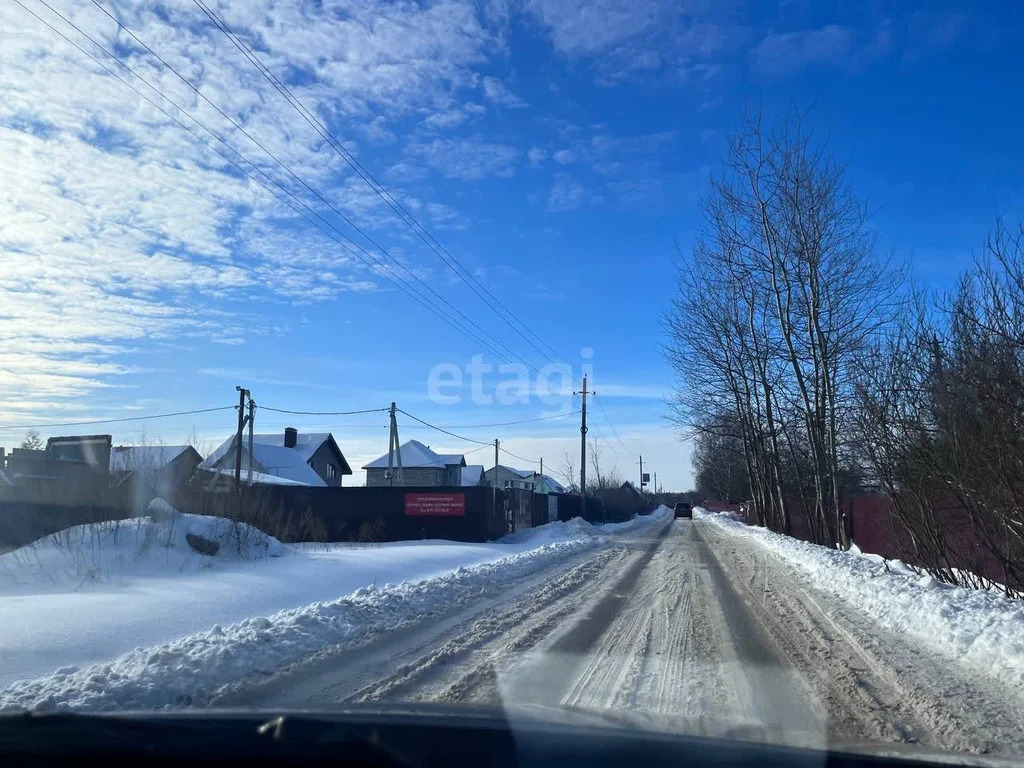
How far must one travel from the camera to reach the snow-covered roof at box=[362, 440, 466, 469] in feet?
295

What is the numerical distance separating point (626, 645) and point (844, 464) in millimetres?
19390

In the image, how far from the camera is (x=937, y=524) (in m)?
14.9

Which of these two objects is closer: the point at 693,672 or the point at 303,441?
the point at 693,672

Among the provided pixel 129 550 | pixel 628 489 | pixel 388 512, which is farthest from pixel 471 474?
pixel 129 550

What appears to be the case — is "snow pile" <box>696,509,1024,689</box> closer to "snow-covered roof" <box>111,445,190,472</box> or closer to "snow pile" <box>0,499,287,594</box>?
"snow pile" <box>0,499,287,594</box>

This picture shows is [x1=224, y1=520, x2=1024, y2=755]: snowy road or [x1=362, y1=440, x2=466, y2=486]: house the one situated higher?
[x1=362, y1=440, x2=466, y2=486]: house

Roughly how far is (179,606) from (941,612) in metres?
9.47

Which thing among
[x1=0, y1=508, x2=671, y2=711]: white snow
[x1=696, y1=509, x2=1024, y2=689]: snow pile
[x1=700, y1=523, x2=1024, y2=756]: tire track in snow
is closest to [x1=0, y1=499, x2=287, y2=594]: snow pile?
[x1=0, y1=508, x2=671, y2=711]: white snow

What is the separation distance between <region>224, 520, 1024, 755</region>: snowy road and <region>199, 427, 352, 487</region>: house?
49040mm

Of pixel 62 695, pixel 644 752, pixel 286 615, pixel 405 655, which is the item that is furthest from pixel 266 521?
pixel 644 752

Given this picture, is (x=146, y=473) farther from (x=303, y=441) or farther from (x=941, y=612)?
(x=303, y=441)

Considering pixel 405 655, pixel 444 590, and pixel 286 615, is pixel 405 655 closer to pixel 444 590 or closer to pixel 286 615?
pixel 286 615

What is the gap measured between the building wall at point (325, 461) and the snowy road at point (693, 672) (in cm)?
6271

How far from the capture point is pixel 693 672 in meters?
7.73
